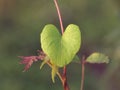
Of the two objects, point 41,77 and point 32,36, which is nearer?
point 41,77

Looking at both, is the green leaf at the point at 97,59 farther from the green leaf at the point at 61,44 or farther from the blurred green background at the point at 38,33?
the blurred green background at the point at 38,33

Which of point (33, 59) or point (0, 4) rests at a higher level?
point (33, 59)

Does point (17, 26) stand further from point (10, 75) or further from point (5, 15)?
point (10, 75)

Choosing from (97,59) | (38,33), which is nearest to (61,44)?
(97,59)

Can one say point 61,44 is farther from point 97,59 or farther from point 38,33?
point 38,33

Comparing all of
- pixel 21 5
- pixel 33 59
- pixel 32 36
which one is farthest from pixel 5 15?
pixel 33 59

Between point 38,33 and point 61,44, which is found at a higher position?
point 61,44

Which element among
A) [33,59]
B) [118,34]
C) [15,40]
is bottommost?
[15,40]

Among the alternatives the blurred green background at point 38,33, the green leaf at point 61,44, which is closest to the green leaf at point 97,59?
the green leaf at point 61,44
